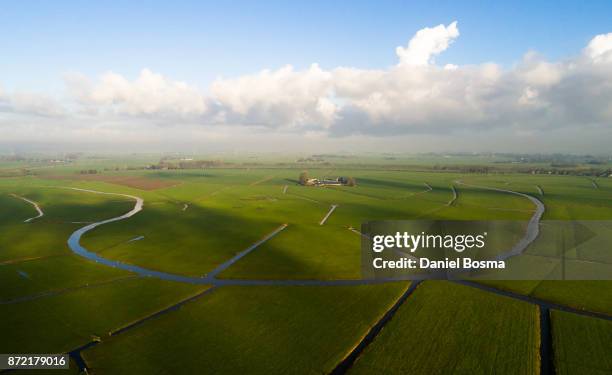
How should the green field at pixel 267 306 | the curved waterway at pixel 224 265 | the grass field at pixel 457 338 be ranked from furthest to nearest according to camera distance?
the curved waterway at pixel 224 265
the green field at pixel 267 306
the grass field at pixel 457 338

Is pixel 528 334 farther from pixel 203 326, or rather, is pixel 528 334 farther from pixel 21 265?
pixel 21 265

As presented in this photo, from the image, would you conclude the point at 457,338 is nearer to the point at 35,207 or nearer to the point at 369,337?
the point at 369,337

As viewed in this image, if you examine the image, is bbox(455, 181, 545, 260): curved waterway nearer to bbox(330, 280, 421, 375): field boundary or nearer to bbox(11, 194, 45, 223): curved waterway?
bbox(330, 280, 421, 375): field boundary

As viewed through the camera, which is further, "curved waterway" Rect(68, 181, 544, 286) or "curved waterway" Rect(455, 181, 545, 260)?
"curved waterway" Rect(455, 181, 545, 260)

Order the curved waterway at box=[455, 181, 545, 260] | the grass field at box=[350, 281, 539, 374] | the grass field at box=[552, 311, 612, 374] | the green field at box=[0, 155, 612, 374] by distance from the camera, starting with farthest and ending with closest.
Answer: the curved waterway at box=[455, 181, 545, 260]
the green field at box=[0, 155, 612, 374]
the grass field at box=[350, 281, 539, 374]
the grass field at box=[552, 311, 612, 374]

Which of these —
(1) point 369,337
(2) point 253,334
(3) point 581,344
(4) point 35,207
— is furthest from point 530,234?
(4) point 35,207

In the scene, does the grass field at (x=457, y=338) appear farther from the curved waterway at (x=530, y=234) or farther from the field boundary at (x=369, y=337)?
the curved waterway at (x=530, y=234)

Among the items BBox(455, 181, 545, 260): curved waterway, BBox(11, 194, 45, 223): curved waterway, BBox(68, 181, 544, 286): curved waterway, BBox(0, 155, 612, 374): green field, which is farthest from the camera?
BBox(11, 194, 45, 223): curved waterway

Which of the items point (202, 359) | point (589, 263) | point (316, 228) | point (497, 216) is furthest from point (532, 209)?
point (202, 359)

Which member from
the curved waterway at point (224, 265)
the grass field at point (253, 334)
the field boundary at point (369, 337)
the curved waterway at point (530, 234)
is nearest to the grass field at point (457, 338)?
the field boundary at point (369, 337)

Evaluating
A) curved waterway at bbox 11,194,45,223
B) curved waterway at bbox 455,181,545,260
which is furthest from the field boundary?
curved waterway at bbox 11,194,45,223

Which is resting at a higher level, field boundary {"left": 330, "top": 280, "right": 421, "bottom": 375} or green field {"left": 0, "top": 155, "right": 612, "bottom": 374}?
green field {"left": 0, "top": 155, "right": 612, "bottom": 374}

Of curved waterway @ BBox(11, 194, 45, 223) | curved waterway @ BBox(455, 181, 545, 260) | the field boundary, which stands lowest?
the field boundary
